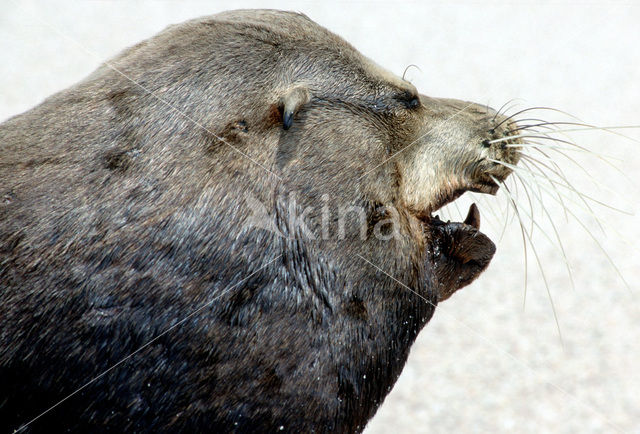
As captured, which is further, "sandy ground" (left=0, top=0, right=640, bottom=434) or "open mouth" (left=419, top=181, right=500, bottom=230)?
"sandy ground" (left=0, top=0, right=640, bottom=434)

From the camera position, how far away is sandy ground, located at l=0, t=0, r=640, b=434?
11.5 ft

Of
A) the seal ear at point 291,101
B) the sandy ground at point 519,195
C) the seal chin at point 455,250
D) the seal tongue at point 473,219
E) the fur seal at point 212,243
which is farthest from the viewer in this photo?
the sandy ground at point 519,195

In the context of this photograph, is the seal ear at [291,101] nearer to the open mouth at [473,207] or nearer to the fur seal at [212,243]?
the fur seal at [212,243]

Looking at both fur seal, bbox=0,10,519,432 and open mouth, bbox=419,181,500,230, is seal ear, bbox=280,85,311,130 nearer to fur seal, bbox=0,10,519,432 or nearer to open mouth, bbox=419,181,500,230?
fur seal, bbox=0,10,519,432

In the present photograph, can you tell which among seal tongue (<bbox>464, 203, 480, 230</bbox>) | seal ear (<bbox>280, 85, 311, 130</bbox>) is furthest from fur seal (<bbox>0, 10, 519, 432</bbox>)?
seal tongue (<bbox>464, 203, 480, 230</bbox>)

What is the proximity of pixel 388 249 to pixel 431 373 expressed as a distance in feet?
6.17

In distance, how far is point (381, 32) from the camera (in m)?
5.78

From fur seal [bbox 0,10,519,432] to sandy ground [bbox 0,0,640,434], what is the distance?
0.59 m

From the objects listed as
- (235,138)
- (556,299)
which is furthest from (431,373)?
(235,138)

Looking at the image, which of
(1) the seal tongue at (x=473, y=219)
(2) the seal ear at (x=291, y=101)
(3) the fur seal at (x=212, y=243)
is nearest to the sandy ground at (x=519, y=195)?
(1) the seal tongue at (x=473, y=219)

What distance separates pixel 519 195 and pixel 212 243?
318 centimetres

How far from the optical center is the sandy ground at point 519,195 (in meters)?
3.49

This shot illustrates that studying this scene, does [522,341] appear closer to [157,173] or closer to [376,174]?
[376,174]

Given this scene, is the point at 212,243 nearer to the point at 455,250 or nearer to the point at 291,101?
the point at 291,101
